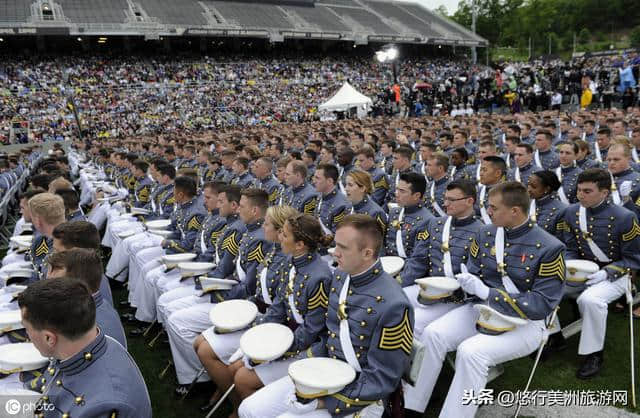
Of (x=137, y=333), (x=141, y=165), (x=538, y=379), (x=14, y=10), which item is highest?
(x=14, y=10)

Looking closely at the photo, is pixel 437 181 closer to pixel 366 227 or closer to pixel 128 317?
pixel 366 227

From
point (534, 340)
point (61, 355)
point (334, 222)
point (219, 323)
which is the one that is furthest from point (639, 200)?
point (61, 355)

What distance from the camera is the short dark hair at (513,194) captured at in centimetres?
375

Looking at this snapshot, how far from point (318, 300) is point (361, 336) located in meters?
0.59

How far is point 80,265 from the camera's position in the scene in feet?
9.96

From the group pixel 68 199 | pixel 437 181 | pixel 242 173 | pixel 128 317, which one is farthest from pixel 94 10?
pixel 437 181

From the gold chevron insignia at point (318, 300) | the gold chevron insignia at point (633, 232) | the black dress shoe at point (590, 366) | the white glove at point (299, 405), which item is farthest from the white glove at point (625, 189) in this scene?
the white glove at point (299, 405)

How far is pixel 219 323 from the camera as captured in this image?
12.0 ft

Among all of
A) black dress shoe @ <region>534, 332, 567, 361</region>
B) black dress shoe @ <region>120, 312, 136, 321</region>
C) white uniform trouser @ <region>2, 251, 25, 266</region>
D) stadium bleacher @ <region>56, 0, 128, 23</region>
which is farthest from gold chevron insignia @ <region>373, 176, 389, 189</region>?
stadium bleacher @ <region>56, 0, 128, 23</region>

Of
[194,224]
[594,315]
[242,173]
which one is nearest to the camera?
[594,315]

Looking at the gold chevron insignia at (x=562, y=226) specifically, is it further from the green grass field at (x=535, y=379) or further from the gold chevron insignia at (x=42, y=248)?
the gold chevron insignia at (x=42, y=248)

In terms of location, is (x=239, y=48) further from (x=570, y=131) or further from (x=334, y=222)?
(x=334, y=222)

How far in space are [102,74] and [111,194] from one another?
1060 inches

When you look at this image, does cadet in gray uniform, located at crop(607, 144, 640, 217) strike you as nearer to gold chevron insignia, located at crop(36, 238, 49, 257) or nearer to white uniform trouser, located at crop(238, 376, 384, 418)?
white uniform trouser, located at crop(238, 376, 384, 418)
